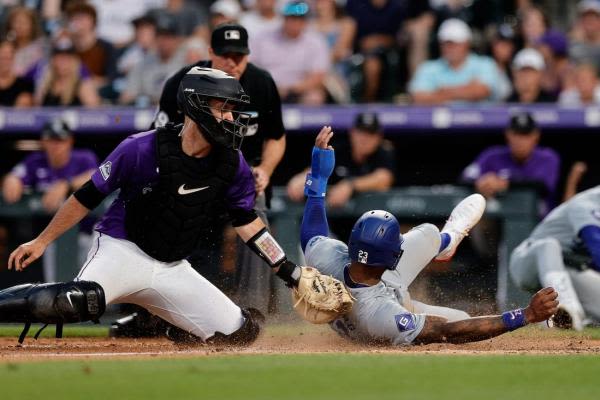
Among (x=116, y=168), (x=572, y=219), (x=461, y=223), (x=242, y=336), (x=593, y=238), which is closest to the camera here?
(x=116, y=168)

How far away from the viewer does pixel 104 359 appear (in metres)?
6.76

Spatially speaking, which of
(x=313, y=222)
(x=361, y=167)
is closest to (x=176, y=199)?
(x=313, y=222)

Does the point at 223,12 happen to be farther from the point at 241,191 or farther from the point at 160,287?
the point at 160,287

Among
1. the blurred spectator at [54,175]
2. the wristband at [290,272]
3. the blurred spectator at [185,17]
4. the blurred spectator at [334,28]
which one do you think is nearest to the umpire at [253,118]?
the wristband at [290,272]

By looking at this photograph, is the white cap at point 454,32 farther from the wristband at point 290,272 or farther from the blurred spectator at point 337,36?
the wristband at point 290,272

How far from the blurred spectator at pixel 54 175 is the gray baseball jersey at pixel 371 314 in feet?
14.0

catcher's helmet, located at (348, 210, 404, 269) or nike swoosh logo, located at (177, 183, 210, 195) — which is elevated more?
nike swoosh logo, located at (177, 183, 210, 195)

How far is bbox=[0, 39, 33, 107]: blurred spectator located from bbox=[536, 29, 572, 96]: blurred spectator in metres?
5.20

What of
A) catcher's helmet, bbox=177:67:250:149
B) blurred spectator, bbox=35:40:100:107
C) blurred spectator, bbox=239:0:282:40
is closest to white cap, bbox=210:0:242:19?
blurred spectator, bbox=239:0:282:40

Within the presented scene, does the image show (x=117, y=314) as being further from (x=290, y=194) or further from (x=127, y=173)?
(x=127, y=173)

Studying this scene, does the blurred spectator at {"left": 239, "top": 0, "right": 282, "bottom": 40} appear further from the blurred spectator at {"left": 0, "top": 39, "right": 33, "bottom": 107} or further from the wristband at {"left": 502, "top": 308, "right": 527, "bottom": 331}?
the wristband at {"left": 502, "top": 308, "right": 527, "bottom": 331}

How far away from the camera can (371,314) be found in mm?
7199

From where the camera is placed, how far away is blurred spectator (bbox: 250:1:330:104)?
39.9 feet

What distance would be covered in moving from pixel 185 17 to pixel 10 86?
6.86 feet
